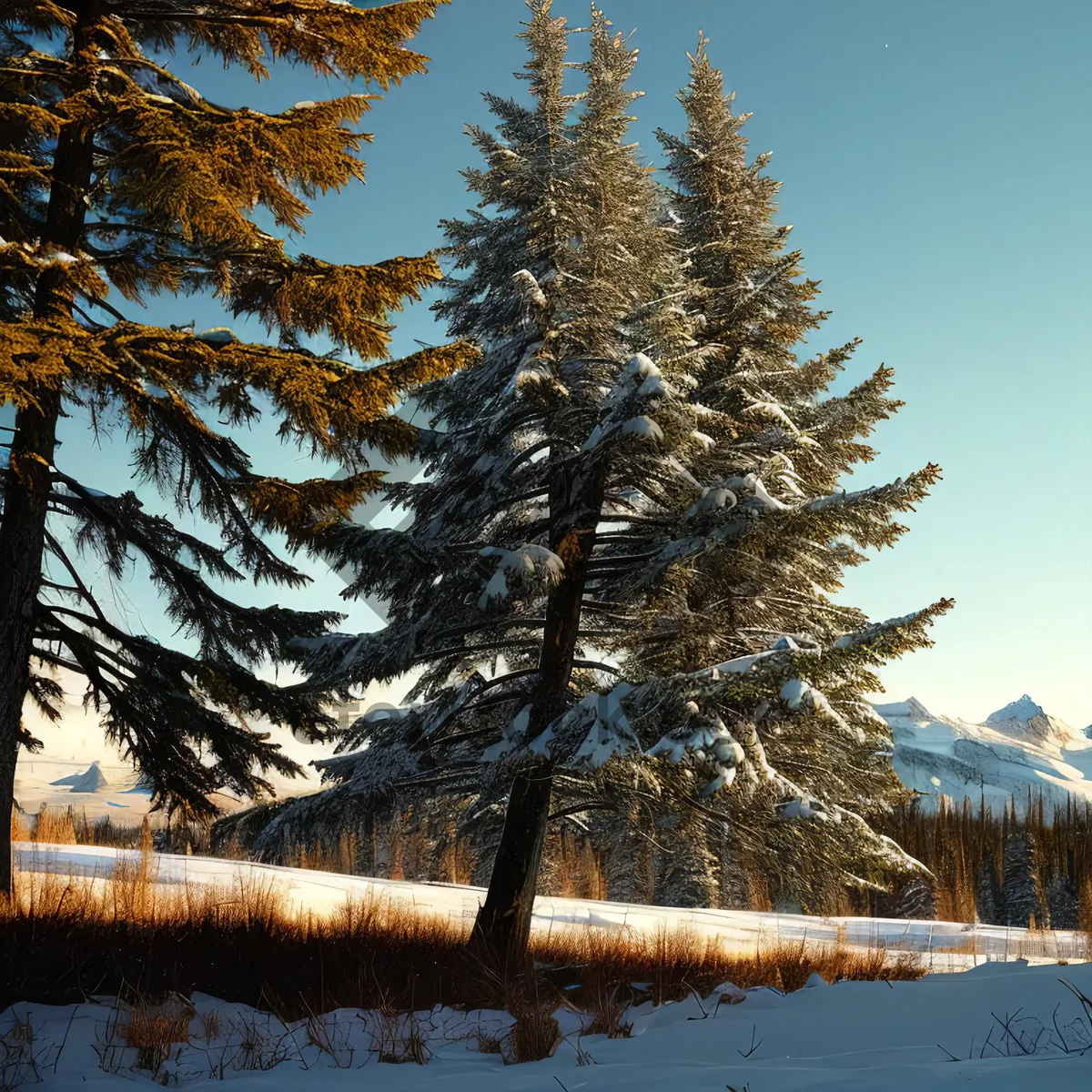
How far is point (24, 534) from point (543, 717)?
212 inches

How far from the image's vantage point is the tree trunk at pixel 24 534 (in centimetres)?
792

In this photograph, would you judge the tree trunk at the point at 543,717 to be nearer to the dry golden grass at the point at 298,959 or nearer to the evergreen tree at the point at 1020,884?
the dry golden grass at the point at 298,959

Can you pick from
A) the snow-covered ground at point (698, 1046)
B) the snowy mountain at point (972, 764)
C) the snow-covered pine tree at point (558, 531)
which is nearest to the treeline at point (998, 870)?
the snow-covered pine tree at point (558, 531)

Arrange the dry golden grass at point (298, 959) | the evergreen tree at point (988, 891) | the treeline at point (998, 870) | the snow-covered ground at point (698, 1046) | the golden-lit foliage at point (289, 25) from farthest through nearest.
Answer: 1. the evergreen tree at point (988, 891)
2. the treeline at point (998, 870)
3. the golden-lit foliage at point (289, 25)
4. the dry golden grass at point (298, 959)
5. the snow-covered ground at point (698, 1046)

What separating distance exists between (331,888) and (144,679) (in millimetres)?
4848

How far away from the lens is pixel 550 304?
10.3 metres

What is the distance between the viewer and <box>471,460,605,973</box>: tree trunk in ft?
29.6

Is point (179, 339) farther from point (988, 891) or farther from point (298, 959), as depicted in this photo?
point (988, 891)

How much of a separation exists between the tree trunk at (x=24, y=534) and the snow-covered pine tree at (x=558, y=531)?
2642 millimetres

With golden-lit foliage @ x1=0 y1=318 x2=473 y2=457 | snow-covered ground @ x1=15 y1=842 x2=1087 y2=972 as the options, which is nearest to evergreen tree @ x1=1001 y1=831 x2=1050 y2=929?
snow-covered ground @ x1=15 y1=842 x2=1087 y2=972

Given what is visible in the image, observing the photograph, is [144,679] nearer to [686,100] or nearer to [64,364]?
[64,364]

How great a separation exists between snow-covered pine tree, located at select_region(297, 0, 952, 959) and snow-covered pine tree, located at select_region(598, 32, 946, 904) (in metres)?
0.14

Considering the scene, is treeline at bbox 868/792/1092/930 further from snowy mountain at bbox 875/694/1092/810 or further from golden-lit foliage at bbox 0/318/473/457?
snowy mountain at bbox 875/694/1092/810

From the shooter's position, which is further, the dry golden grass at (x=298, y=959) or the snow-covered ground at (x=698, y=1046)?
the dry golden grass at (x=298, y=959)
